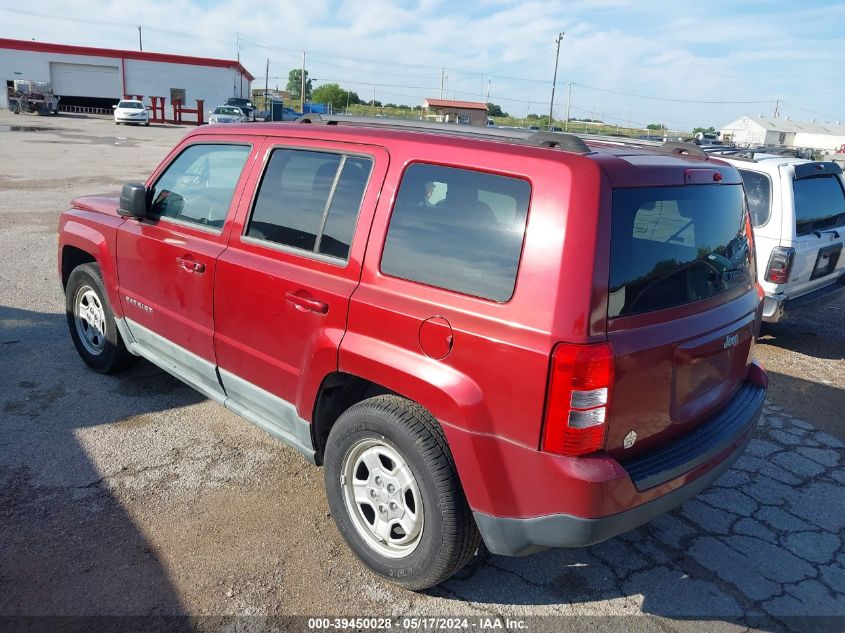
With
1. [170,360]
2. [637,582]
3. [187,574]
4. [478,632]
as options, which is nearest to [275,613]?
[187,574]

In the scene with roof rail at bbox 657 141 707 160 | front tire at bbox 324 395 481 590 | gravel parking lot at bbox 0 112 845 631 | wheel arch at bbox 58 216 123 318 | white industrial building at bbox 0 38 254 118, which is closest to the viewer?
front tire at bbox 324 395 481 590

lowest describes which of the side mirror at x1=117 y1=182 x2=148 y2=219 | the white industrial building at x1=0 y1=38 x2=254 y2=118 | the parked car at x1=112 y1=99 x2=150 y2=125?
the side mirror at x1=117 y1=182 x2=148 y2=219

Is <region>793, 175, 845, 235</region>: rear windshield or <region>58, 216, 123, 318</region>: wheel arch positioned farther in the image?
<region>793, 175, 845, 235</region>: rear windshield

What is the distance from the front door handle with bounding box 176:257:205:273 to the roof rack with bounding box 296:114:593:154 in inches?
39.0

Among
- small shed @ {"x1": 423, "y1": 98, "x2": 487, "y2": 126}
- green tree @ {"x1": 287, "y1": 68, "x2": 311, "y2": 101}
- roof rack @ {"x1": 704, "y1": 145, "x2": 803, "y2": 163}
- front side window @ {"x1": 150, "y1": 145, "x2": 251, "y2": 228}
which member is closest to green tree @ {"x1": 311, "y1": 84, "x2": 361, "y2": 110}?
green tree @ {"x1": 287, "y1": 68, "x2": 311, "y2": 101}

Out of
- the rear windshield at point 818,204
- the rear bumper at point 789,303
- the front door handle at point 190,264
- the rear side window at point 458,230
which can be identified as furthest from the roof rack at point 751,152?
the front door handle at point 190,264

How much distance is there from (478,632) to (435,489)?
648mm

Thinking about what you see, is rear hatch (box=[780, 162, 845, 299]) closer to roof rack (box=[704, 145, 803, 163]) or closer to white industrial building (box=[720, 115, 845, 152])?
roof rack (box=[704, 145, 803, 163])

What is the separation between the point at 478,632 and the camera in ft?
8.71

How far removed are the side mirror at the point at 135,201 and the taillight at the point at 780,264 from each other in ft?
17.0

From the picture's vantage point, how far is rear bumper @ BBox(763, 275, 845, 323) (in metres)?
5.82

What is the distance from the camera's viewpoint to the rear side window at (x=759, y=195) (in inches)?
237

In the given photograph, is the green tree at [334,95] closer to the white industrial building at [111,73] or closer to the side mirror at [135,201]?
the white industrial building at [111,73]

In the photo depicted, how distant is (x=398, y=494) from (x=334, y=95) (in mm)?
86330
